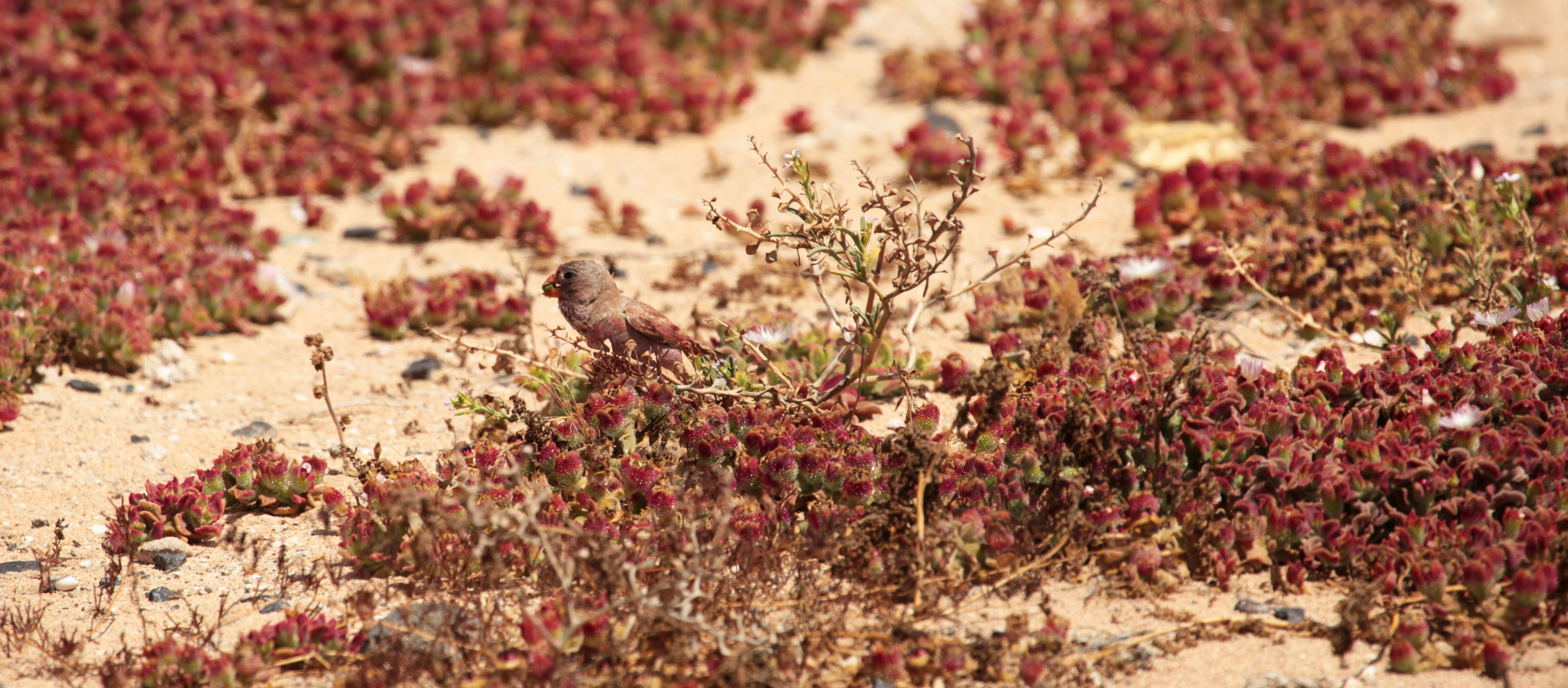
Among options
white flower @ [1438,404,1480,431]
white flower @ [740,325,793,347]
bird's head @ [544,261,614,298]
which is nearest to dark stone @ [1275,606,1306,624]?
white flower @ [1438,404,1480,431]

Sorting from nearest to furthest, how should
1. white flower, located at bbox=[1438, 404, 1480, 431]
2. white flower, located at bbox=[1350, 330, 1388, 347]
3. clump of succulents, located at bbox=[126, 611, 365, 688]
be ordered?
clump of succulents, located at bbox=[126, 611, 365, 688] < white flower, located at bbox=[1438, 404, 1480, 431] < white flower, located at bbox=[1350, 330, 1388, 347]

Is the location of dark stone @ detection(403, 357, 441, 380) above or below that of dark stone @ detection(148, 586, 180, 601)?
above

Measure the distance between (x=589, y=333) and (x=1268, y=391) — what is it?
276 cm

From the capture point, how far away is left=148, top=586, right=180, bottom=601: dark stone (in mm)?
4340

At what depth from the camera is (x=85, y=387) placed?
232 inches

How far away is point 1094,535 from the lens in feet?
13.8

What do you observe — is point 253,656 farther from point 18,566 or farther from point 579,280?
point 579,280

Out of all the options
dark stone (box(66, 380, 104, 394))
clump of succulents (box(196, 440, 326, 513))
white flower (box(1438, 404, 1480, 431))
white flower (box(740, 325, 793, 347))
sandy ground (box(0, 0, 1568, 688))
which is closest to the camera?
sandy ground (box(0, 0, 1568, 688))

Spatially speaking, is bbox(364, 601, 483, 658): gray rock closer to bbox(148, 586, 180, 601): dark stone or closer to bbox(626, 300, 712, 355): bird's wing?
bbox(148, 586, 180, 601): dark stone

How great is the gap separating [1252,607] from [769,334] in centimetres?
242

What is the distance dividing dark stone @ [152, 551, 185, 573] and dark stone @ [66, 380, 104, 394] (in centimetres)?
176

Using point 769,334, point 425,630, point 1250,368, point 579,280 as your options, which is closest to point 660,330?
point 579,280

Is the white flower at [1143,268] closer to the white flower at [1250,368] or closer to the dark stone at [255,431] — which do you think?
the white flower at [1250,368]

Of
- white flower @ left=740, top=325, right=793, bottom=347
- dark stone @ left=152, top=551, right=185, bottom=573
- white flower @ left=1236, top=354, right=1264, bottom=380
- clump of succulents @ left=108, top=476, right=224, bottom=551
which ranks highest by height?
white flower @ left=1236, top=354, right=1264, bottom=380
